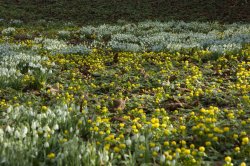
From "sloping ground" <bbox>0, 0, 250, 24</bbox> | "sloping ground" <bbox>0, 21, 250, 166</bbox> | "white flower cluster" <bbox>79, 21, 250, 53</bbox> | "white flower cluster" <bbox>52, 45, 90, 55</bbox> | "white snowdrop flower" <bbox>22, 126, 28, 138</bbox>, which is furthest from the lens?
"sloping ground" <bbox>0, 0, 250, 24</bbox>

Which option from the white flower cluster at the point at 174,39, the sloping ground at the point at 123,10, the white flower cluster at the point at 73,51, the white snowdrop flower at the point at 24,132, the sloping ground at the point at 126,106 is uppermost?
the sloping ground at the point at 123,10

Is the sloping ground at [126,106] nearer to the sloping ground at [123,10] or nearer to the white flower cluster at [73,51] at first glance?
the white flower cluster at [73,51]

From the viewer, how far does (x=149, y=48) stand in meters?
10.5

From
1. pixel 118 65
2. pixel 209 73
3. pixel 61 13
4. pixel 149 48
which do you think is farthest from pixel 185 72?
pixel 61 13

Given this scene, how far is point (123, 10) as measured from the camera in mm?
22406

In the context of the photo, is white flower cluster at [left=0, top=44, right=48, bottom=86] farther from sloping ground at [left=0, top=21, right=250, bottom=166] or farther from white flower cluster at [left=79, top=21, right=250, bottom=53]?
white flower cluster at [left=79, top=21, right=250, bottom=53]

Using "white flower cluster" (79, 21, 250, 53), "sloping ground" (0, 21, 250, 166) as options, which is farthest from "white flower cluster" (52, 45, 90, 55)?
"white flower cluster" (79, 21, 250, 53)

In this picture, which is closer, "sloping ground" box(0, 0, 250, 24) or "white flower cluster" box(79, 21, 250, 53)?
"white flower cluster" box(79, 21, 250, 53)

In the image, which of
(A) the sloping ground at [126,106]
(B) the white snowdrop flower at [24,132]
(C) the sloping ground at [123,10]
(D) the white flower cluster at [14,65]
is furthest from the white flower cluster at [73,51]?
(C) the sloping ground at [123,10]

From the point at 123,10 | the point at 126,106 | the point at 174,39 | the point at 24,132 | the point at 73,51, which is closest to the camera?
the point at 24,132

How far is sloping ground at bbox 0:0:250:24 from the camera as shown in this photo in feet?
65.2

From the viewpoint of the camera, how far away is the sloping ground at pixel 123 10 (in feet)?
65.2

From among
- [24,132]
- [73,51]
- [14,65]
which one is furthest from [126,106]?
[73,51]

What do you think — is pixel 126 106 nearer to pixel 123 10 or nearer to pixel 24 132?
pixel 24 132
